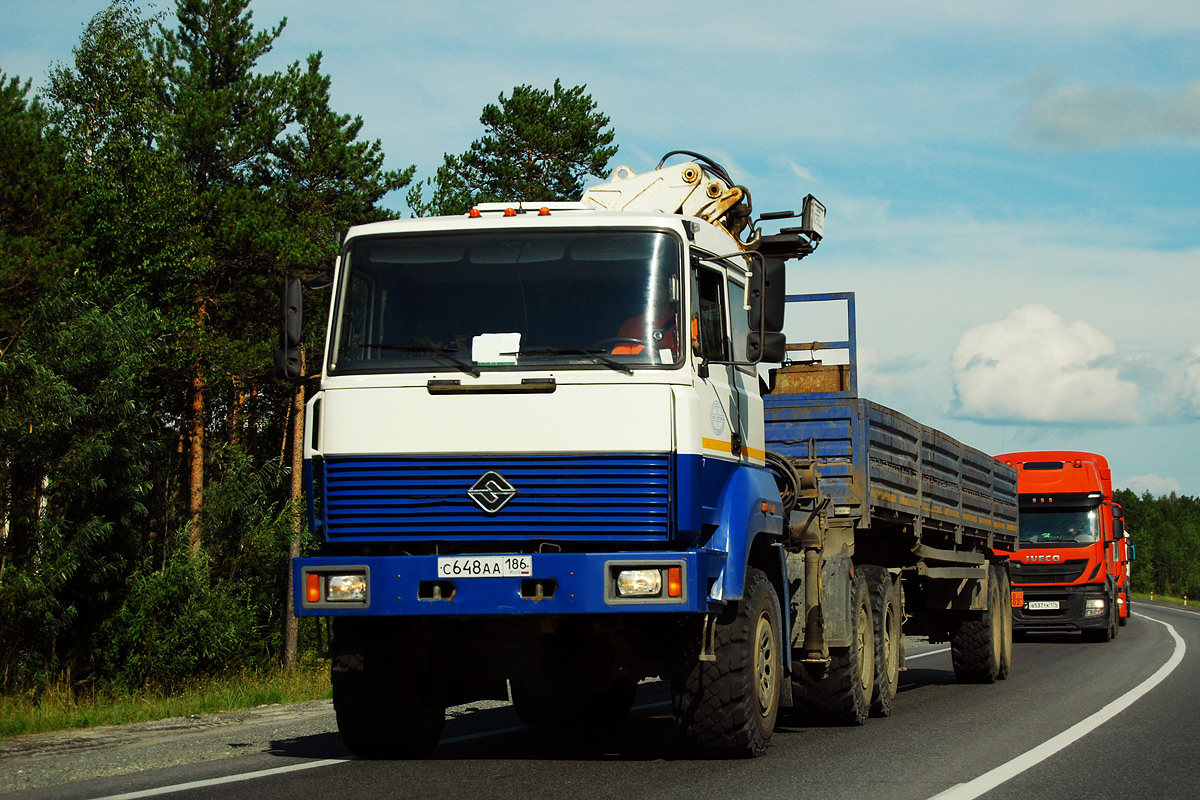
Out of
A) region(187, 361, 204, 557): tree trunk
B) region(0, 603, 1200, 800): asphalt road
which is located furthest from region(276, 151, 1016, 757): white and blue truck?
region(187, 361, 204, 557): tree trunk

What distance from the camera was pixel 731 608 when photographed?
831 cm


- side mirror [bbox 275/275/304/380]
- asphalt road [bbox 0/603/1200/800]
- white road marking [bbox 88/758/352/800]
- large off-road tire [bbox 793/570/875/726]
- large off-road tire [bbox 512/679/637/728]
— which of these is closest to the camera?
white road marking [bbox 88/758/352/800]

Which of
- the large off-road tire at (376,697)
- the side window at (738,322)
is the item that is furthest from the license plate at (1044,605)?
the large off-road tire at (376,697)

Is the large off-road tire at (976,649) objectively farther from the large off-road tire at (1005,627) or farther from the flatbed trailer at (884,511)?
the large off-road tire at (1005,627)

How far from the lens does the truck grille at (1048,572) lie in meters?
26.0

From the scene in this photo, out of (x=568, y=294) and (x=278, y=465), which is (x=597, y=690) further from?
(x=278, y=465)

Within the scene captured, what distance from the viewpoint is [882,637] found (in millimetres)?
12039

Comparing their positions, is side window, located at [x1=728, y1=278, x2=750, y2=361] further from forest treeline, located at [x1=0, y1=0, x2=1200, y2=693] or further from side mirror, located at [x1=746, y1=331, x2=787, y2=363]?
forest treeline, located at [x1=0, y1=0, x2=1200, y2=693]

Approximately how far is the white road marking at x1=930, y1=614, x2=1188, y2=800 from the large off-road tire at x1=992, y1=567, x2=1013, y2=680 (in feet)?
5.67

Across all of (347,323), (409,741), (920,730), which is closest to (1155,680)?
(920,730)

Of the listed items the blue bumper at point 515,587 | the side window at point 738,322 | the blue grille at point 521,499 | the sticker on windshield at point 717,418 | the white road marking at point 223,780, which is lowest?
the white road marking at point 223,780

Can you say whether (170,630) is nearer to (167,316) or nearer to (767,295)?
(167,316)

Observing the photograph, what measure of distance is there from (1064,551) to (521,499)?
20.8 meters

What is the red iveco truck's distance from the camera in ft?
85.3
